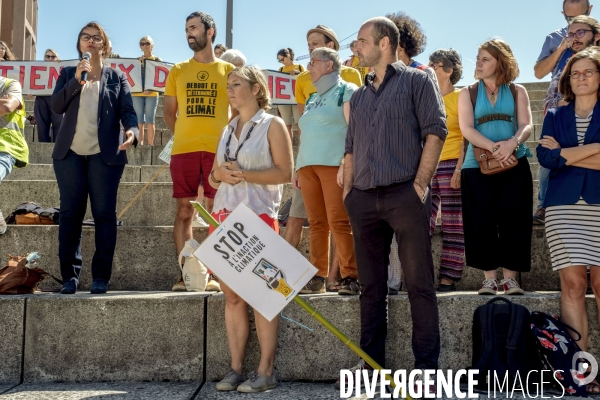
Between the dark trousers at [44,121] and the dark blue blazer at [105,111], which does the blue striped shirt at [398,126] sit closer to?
the dark blue blazer at [105,111]

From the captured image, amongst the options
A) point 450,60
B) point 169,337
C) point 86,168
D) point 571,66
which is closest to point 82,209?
point 86,168

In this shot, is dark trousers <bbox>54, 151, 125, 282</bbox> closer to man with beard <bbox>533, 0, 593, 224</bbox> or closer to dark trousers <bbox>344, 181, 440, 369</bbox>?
dark trousers <bbox>344, 181, 440, 369</bbox>

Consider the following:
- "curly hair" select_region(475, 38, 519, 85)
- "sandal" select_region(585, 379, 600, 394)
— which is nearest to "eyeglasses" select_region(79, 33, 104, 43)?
"curly hair" select_region(475, 38, 519, 85)

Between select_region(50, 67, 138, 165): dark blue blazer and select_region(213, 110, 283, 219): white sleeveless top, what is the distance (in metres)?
1.02

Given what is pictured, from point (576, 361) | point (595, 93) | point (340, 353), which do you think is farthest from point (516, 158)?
point (340, 353)

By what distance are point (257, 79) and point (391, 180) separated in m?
1.04

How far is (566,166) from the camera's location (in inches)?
170

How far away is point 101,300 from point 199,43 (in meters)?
2.12

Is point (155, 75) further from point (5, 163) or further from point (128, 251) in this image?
point (128, 251)

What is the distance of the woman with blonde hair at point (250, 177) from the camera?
4129mm

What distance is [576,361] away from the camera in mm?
4012

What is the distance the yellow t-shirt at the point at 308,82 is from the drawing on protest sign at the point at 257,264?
2027mm

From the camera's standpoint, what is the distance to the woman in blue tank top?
4.54 metres

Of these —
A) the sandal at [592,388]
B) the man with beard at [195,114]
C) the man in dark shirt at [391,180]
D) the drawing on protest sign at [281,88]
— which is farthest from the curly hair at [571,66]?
the drawing on protest sign at [281,88]
